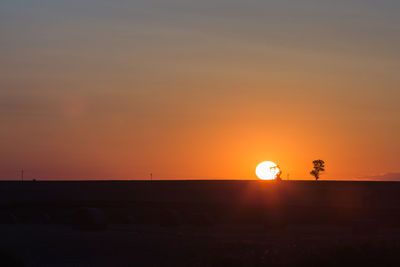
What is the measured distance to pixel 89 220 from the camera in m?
58.7

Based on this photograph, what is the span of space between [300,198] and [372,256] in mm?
53202

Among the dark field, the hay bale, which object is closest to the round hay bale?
the dark field

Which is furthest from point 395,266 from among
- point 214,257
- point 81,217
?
point 81,217

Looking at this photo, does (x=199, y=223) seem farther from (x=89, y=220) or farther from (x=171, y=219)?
(x=89, y=220)

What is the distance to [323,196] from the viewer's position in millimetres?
80562

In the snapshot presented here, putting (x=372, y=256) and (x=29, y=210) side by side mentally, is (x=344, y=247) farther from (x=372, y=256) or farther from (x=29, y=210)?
(x=29, y=210)

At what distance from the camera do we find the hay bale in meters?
57.6

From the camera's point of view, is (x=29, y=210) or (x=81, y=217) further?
(x=29, y=210)

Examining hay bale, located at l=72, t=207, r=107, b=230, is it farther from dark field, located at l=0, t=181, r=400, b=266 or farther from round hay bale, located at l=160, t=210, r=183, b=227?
round hay bale, located at l=160, t=210, r=183, b=227

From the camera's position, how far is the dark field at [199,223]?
3002cm

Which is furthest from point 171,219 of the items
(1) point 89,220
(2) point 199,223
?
(1) point 89,220

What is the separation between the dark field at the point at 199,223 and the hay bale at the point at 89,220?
0.33 ft

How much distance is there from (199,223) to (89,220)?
1082 centimetres

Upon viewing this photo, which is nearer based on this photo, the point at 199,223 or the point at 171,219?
the point at 199,223
